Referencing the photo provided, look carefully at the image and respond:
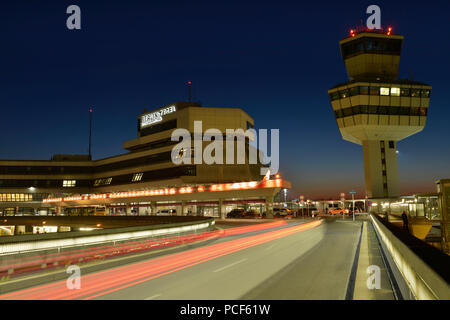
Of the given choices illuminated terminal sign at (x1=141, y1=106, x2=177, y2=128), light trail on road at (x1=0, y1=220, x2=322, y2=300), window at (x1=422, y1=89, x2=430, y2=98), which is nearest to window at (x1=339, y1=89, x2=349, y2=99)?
window at (x1=422, y1=89, x2=430, y2=98)

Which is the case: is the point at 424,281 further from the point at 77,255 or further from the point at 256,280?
the point at 77,255

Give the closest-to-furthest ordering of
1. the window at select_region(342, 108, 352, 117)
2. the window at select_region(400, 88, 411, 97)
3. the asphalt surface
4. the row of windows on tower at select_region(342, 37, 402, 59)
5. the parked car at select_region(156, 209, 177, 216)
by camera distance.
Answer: the asphalt surface
the window at select_region(400, 88, 411, 97)
the window at select_region(342, 108, 352, 117)
the row of windows on tower at select_region(342, 37, 402, 59)
the parked car at select_region(156, 209, 177, 216)

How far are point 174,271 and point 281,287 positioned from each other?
4.13m

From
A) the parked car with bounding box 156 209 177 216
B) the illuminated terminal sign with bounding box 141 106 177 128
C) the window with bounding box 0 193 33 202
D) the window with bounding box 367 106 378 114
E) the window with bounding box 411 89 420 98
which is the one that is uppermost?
the illuminated terminal sign with bounding box 141 106 177 128

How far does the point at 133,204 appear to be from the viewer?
85.8 meters

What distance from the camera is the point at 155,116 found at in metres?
91.0

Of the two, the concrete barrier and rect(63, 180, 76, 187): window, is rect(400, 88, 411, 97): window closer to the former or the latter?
the concrete barrier

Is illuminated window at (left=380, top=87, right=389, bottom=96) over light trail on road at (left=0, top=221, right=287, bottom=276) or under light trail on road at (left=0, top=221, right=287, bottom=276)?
over

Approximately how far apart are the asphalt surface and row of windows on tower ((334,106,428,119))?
2272 inches

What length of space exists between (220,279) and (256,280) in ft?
3.59

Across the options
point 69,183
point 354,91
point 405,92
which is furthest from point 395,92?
point 69,183

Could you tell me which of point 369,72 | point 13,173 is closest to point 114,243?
point 369,72

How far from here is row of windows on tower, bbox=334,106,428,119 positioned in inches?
2685

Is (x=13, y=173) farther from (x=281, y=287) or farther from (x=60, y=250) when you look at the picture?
(x=281, y=287)
